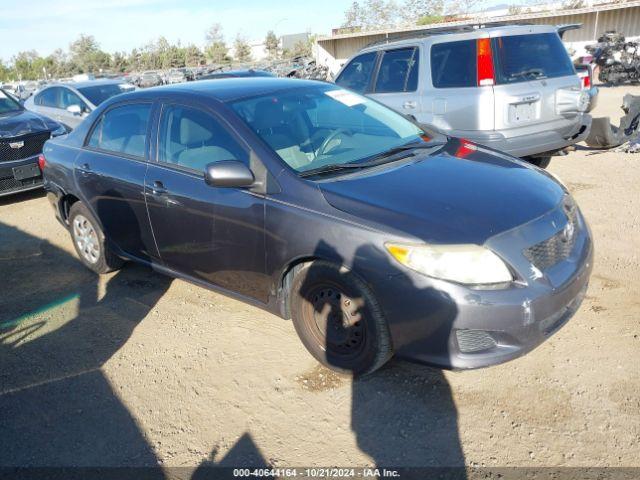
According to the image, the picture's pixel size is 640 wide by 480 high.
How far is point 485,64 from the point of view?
584cm

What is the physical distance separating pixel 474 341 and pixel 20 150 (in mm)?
7453

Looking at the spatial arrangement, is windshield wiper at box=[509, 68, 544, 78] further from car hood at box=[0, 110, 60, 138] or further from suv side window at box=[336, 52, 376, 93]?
car hood at box=[0, 110, 60, 138]

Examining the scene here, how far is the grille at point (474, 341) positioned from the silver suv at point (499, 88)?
11.5 feet

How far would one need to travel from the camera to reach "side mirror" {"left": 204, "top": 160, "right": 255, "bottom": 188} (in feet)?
10.6

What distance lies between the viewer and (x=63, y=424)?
303 centimetres

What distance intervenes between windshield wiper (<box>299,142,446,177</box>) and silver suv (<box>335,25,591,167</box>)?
2.13 metres

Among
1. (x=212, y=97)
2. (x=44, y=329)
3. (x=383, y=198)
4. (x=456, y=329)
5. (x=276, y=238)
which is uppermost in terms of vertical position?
(x=212, y=97)

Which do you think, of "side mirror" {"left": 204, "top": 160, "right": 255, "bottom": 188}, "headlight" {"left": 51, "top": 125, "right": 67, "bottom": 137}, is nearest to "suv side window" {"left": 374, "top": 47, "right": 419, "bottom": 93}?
"side mirror" {"left": 204, "top": 160, "right": 255, "bottom": 188}

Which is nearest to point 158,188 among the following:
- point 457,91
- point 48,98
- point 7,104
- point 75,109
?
point 457,91

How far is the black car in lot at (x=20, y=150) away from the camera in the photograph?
7664mm

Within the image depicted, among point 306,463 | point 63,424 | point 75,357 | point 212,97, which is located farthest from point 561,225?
point 75,357

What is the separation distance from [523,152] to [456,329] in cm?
377

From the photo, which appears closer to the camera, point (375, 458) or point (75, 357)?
point (375, 458)

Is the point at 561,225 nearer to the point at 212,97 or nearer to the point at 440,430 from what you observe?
the point at 440,430
